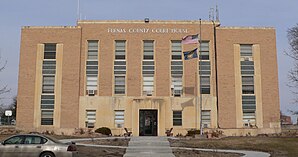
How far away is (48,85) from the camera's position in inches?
1570

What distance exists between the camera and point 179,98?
1551 inches

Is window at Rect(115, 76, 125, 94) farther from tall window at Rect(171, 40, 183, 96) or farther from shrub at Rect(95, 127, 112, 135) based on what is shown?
tall window at Rect(171, 40, 183, 96)

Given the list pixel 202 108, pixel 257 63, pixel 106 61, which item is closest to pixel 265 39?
pixel 257 63

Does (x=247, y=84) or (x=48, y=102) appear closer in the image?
(x=48, y=102)

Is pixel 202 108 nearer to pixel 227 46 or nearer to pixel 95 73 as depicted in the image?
pixel 227 46

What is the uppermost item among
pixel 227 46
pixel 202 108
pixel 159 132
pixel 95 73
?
pixel 227 46

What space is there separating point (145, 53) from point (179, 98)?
5.87m

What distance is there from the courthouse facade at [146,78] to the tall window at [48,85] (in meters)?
0.10

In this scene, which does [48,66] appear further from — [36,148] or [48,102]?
[36,148]

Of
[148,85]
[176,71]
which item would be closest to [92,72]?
[148,85]

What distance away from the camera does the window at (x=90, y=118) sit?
39125 millimetres

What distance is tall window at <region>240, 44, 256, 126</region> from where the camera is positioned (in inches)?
1561

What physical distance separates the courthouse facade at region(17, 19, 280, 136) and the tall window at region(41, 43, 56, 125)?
101 millimetres

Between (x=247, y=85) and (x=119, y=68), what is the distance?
A: 1328cm
